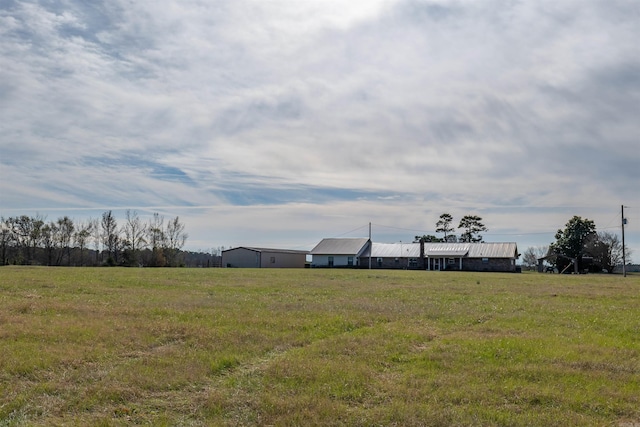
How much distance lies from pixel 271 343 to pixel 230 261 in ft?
249

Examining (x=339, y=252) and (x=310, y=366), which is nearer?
(x=310, y=366)

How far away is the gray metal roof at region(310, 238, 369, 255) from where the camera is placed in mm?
87625

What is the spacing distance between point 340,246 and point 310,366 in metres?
81.0

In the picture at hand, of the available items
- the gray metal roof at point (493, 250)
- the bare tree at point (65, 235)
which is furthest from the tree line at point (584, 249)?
the bare tree at point (65, 235)

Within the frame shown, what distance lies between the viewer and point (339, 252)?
8775 cm

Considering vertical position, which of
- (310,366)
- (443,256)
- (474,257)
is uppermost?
(443,256)

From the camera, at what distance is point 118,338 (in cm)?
1095

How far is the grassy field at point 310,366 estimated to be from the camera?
21.7ft

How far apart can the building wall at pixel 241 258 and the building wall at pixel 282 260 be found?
1.20m

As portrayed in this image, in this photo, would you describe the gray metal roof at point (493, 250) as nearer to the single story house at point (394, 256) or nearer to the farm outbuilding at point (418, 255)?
the farm outbuilding at point (418, 255)

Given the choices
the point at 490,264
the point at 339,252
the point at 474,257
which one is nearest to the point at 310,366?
the point at 490,264

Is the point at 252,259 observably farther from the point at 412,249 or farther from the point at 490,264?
the point at 490,264

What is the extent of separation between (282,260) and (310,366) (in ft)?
262

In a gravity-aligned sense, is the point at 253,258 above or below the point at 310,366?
above
